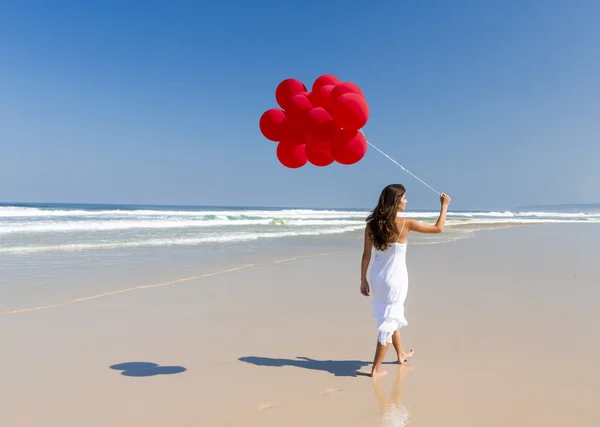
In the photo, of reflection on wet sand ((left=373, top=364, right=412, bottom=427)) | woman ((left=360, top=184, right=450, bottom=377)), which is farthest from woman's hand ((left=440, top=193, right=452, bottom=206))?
reflection on wet sand ((left=373, top=364, right=412, bottom=427))

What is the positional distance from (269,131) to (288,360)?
7.74 feet

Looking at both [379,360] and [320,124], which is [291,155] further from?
[379,360]

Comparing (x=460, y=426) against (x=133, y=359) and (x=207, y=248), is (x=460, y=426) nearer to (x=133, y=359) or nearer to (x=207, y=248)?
(x=133, y=359)

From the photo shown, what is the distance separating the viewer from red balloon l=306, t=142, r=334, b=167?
16.6 ft

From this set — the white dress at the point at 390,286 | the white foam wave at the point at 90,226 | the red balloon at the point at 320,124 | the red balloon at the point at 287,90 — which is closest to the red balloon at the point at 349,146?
the red balloon at the point at 320,124

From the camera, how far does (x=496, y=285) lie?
302 inches

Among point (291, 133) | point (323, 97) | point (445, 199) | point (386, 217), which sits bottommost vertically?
point (386, 217)

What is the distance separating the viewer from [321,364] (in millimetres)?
4184

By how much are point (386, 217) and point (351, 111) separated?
3.71 ft

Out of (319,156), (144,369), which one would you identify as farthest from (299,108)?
(144,369)

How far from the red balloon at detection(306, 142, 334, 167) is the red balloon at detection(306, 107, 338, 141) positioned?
0.37 meters

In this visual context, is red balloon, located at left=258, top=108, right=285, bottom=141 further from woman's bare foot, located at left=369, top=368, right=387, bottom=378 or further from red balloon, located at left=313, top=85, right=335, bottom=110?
woman's bare foot, located at left=369, top=368, right=387, bottom=378

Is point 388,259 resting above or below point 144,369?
above

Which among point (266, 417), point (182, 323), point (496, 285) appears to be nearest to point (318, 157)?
point (182, 323)
